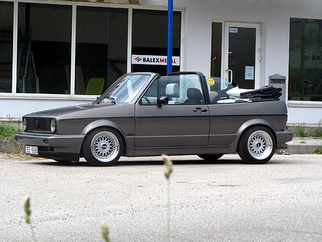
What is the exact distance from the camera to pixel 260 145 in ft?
30.6

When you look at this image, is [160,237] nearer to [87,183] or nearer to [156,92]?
[87,183]

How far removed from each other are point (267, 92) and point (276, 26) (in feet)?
20.2

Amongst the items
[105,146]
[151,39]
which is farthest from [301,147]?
[105,146]

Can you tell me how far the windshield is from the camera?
8898mm

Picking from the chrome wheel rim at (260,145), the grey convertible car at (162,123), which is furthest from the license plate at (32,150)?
the chrome wheel rim at (260,145)

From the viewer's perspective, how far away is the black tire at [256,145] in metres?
9.18

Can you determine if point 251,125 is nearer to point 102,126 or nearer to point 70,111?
point 102,126

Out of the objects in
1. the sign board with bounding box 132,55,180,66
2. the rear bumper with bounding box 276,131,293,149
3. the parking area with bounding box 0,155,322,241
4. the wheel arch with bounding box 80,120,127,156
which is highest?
the sign board with bounding box 132,55,180,66

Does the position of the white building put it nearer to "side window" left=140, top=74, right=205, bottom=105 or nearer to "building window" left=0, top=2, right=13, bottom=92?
"building window" left=0, top=2, right=13, bottom=92

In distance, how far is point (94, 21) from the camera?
47.3ft

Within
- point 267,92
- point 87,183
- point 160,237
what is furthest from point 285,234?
point 267,92

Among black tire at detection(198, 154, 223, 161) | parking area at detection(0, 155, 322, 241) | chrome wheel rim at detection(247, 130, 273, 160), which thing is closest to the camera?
parking area at detection(0, 155, 322, 241)

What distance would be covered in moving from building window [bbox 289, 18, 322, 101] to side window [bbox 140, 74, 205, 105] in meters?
6.97

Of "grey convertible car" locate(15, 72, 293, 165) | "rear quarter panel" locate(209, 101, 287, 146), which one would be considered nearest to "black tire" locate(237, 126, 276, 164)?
"grey convertible car" locate(15, 72, 293, 165)
